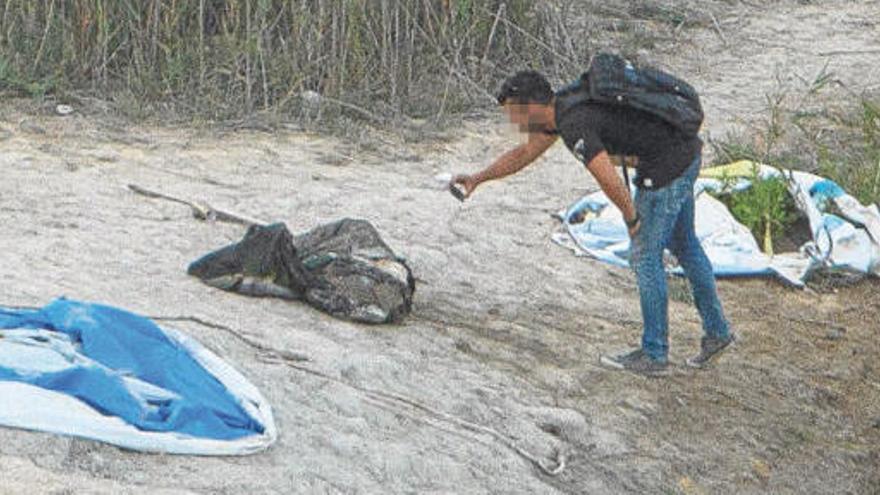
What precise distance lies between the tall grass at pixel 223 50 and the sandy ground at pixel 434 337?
357 millimetres

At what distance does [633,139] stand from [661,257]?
0.56 metres

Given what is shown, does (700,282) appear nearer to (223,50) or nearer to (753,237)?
(753,237)

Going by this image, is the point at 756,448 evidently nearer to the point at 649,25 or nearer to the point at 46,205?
the point at 46,205

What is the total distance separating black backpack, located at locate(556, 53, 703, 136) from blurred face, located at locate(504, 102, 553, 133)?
75mm

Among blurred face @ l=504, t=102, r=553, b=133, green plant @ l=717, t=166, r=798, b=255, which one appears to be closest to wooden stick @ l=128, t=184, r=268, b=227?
blurred face @ l=504, t=102, r=553, b=133

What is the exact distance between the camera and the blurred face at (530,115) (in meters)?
7.07

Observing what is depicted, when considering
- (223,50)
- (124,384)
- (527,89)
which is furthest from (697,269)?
(223,50)

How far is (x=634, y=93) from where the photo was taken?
7039 millimetres

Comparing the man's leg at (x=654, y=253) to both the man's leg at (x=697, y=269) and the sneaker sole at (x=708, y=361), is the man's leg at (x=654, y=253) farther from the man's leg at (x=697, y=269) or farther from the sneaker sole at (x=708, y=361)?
the sneaker sole at (x=708, y=361)

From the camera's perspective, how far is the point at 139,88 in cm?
1083

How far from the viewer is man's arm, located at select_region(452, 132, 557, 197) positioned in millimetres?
7262

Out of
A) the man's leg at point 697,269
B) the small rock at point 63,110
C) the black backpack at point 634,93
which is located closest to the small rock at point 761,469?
the man's leg at point 697,269

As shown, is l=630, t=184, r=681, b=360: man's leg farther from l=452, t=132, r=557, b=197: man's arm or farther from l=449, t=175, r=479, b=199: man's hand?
l=449, t=175, r=479, b=199: man's hand

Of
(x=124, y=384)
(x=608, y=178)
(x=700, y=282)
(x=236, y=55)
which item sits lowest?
(x=236, y=55)
